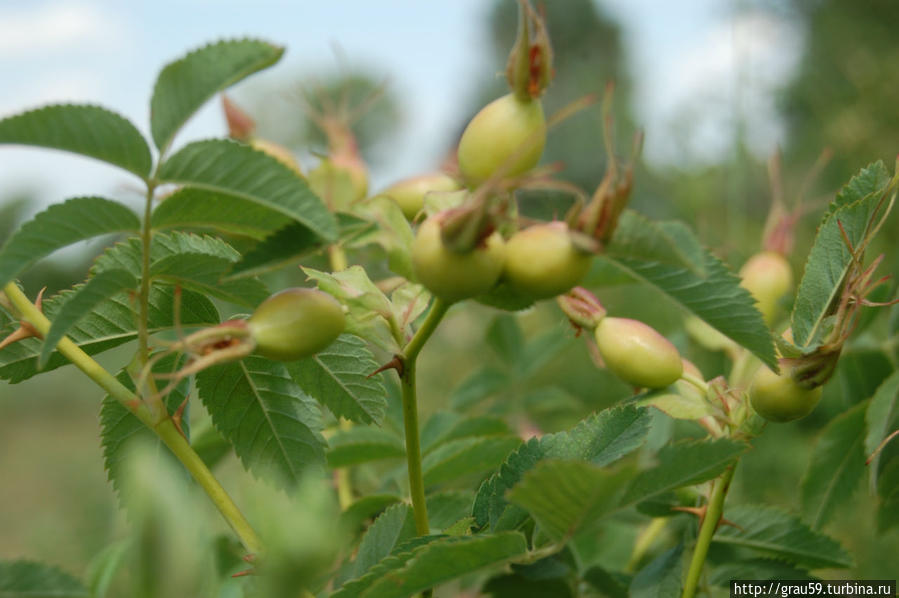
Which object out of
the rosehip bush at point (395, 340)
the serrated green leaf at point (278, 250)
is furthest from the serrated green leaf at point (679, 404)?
the serrated green leaf at point (278, 250)

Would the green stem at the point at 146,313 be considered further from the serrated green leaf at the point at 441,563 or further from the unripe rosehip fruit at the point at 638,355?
the unripe rosehip fruit at the point at 638,355

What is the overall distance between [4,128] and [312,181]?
1.97 feet

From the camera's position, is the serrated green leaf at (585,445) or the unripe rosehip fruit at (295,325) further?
the serrated green leaf at (585,445)

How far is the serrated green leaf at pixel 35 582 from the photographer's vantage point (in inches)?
17.9

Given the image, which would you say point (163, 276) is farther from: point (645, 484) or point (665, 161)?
point (665, 161)

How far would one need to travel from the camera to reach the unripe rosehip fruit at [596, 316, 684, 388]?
63 centimetres

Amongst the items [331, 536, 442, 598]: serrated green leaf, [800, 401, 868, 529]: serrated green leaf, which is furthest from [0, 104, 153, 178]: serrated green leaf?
[800, 401, 868, 529]: serrated green leaf

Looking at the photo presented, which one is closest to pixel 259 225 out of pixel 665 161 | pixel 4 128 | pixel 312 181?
pixel 4 128

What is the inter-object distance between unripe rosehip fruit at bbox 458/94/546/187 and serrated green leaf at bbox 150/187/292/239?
142mm

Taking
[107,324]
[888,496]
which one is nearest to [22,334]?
[107,324]

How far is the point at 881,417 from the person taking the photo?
0.77 metres

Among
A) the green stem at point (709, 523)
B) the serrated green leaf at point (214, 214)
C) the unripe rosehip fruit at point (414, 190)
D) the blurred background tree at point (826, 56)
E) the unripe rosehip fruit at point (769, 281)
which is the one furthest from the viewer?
the blurred background tree at point (826, 56)

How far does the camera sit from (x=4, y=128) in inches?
18.0

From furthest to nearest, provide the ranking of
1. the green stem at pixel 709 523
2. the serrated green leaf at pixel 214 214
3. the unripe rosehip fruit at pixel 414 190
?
the unripe rosehip fruit at pixel 414 190 → the green stem at pixel 709 523 → the serrated green leaf at pixel 214 214
